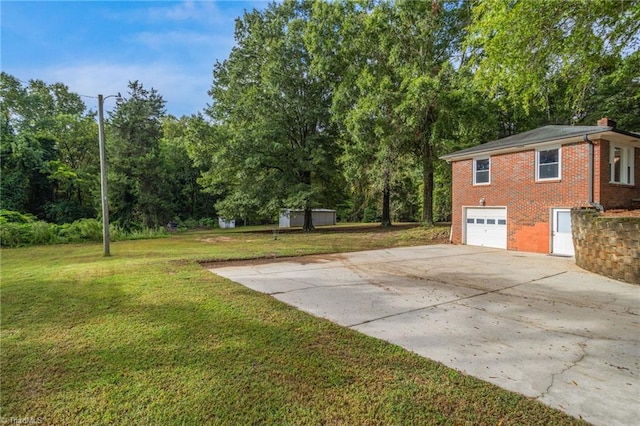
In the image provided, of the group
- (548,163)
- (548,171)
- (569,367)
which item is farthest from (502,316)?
(548,163)

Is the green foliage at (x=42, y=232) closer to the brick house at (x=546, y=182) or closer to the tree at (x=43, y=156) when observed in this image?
the tree at (x=43, y=156)

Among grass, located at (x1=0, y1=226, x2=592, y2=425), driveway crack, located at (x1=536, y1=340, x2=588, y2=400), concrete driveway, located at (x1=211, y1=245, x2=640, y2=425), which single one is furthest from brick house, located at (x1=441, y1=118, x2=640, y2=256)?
grass, located at (x1=0, y1=226, x2=592, y2=425)

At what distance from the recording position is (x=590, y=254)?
315 inches

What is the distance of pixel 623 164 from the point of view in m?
11.0

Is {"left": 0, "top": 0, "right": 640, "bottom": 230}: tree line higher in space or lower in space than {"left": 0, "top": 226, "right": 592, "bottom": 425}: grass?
higher

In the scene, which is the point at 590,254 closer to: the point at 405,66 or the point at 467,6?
the point at 405,66

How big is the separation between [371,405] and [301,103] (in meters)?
21.4

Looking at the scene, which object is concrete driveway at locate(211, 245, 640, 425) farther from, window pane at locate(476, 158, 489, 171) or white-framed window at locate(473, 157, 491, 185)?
window pane at locate(476, 158, 489, 171)

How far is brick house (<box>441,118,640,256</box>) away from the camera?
33.3 ft

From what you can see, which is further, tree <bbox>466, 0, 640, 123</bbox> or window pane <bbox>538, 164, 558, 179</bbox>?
window pane <bbox>538, 164, 558, 179</bbox>

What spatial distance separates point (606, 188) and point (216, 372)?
1278cm

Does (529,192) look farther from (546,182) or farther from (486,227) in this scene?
(486,227)

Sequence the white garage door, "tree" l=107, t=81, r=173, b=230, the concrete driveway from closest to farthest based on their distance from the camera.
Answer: the concrete driveway, the white garage door, "tree" l=107, t=81, r=173, b=230

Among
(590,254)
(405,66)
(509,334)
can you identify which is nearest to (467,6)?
(405,66)
